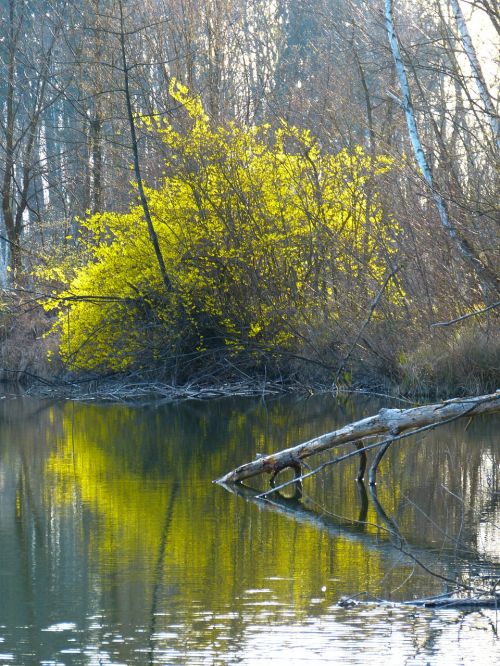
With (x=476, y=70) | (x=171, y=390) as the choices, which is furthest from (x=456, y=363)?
(x=171, y=390)

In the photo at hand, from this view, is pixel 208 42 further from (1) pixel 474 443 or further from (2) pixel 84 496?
(2) pixel 84 496

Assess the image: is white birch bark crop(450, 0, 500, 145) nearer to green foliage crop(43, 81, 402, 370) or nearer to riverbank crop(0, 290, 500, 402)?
riverbank crop(0, 290, 500, 402)

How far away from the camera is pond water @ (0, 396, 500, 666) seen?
4.91 meters

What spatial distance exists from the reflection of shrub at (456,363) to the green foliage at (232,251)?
239cm

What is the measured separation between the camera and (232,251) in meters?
19.1

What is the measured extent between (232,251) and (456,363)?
5041mm

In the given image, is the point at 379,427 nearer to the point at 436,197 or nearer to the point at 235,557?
the point at 235,557

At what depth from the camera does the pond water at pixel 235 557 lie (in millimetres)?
4914

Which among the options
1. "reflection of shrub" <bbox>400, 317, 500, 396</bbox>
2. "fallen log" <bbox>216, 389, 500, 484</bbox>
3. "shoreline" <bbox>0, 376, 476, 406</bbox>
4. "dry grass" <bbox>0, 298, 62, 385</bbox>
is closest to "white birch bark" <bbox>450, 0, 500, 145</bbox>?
"reflection of shrub" <bbox>400, 317, 500, 396</bbox>

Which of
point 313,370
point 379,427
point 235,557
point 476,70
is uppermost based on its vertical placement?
point 476,70

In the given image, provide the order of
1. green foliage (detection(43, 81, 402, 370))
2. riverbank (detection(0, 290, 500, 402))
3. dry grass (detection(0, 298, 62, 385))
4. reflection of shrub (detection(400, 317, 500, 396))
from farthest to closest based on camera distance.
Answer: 1. dry grass (detection(0, 298, 62, 385))
2. green foliage (detection(43, 81, 402, 370))
3. riverbank (detection(0, 290, 500, 402))
4. reflection of shrub (detection(400, 317, 500, 396))

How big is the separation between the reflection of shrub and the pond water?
3.17 meters

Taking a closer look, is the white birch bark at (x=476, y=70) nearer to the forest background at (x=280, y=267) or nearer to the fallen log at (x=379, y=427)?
the forest background at (x=280, y=267)

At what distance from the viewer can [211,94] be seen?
84.2ft
